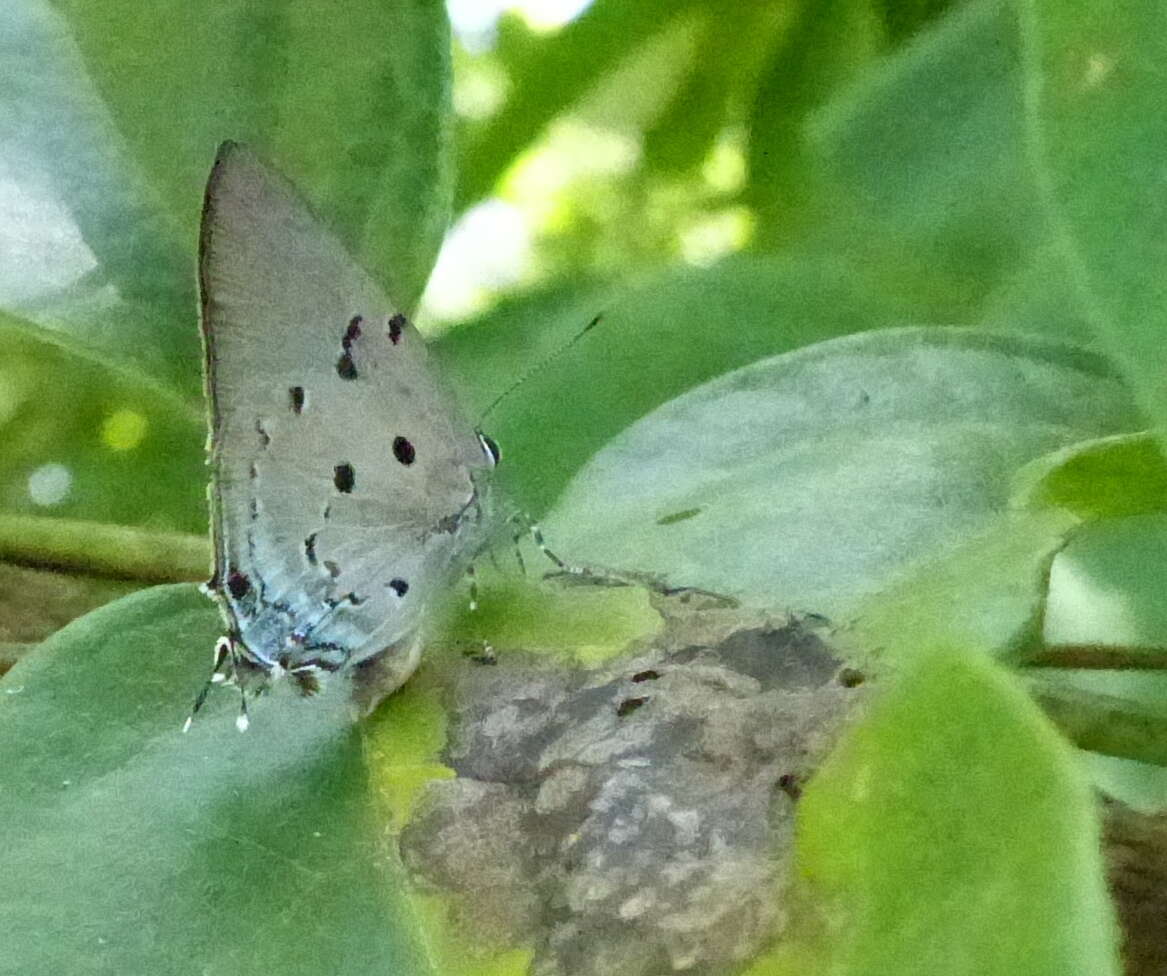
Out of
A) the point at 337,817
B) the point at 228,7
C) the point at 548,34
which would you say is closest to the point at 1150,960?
the point at 337,817

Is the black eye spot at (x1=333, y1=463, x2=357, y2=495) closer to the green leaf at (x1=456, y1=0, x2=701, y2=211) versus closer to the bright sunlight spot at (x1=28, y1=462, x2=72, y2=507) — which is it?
the bright sunlight spot at (x1=28, y1=462, x2=72, y2=507)

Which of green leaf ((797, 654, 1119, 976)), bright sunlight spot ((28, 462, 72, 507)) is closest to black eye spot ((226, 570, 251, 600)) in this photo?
green leaf ((797, 654, 1119, 976))

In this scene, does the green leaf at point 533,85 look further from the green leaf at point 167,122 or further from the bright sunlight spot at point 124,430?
the green leaf at point 167,122

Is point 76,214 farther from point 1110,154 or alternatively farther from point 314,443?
point 1110,154

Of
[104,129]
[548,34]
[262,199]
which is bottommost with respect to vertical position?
[262,199]

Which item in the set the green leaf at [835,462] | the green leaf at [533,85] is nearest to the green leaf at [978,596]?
the green leaf at [835,462]

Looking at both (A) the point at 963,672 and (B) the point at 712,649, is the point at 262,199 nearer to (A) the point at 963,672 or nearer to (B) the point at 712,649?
(B) the point at 712,649
